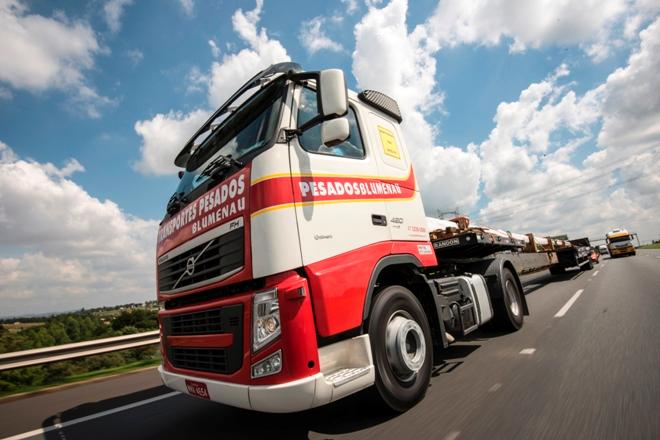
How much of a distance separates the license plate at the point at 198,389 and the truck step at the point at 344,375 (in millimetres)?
825

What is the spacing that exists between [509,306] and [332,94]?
4548 mm

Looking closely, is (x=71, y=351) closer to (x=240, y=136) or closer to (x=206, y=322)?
(x=206, y=322)

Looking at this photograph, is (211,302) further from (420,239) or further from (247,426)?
(420,239)

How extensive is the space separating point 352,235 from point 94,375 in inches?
225

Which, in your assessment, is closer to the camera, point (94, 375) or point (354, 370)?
point (354, 370)

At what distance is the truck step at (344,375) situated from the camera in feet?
7.52

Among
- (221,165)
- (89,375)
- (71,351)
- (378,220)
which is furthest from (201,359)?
(89,375)

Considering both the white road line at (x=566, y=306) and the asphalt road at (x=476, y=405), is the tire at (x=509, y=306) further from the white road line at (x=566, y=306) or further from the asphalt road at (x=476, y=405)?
the white road line at (x=566, y=306)

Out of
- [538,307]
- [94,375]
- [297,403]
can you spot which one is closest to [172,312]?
[297,403]

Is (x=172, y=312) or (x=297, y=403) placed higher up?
(x=172, y=312)

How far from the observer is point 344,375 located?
237cm

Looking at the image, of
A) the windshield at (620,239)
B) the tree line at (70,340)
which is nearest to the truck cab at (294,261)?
the tree line at (70,340)

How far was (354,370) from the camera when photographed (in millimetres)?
2445

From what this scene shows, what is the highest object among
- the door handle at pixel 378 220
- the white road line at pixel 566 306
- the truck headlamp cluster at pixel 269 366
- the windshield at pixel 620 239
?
the windshield at pixel 620 239
